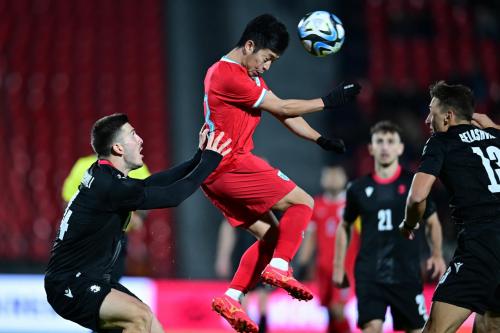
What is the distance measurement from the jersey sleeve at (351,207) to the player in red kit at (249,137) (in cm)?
127

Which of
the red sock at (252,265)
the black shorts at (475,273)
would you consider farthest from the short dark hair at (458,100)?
the red sock at (252,265)

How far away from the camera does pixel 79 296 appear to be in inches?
196

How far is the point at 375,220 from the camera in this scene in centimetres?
661

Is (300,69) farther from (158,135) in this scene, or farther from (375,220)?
(375,220)

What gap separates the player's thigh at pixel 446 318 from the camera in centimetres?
477

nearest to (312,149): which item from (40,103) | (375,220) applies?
(40,103)

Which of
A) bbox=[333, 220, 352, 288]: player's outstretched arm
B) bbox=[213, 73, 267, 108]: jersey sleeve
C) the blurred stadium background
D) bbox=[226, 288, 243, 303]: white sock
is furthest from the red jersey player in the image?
bbox=[213, 73, 267, 108]: jersey sleeve

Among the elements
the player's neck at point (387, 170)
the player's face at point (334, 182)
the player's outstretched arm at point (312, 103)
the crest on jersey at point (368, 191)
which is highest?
the player's outstretched arm at point (312, 103)

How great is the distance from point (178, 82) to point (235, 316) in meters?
8.97

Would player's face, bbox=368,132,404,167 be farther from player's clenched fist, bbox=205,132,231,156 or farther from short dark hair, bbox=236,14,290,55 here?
player's clenched fist, bbox=205,132,231,156

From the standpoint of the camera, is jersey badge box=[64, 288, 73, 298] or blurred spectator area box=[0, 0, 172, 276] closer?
jersey badge box=[64, 288, 73, 298]

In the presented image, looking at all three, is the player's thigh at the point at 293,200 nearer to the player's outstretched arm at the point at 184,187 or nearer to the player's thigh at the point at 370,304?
the player's outstretched arm at the point at 184,187

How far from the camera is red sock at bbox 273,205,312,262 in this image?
17.7ft

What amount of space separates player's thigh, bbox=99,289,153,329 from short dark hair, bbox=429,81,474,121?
7.35ft
